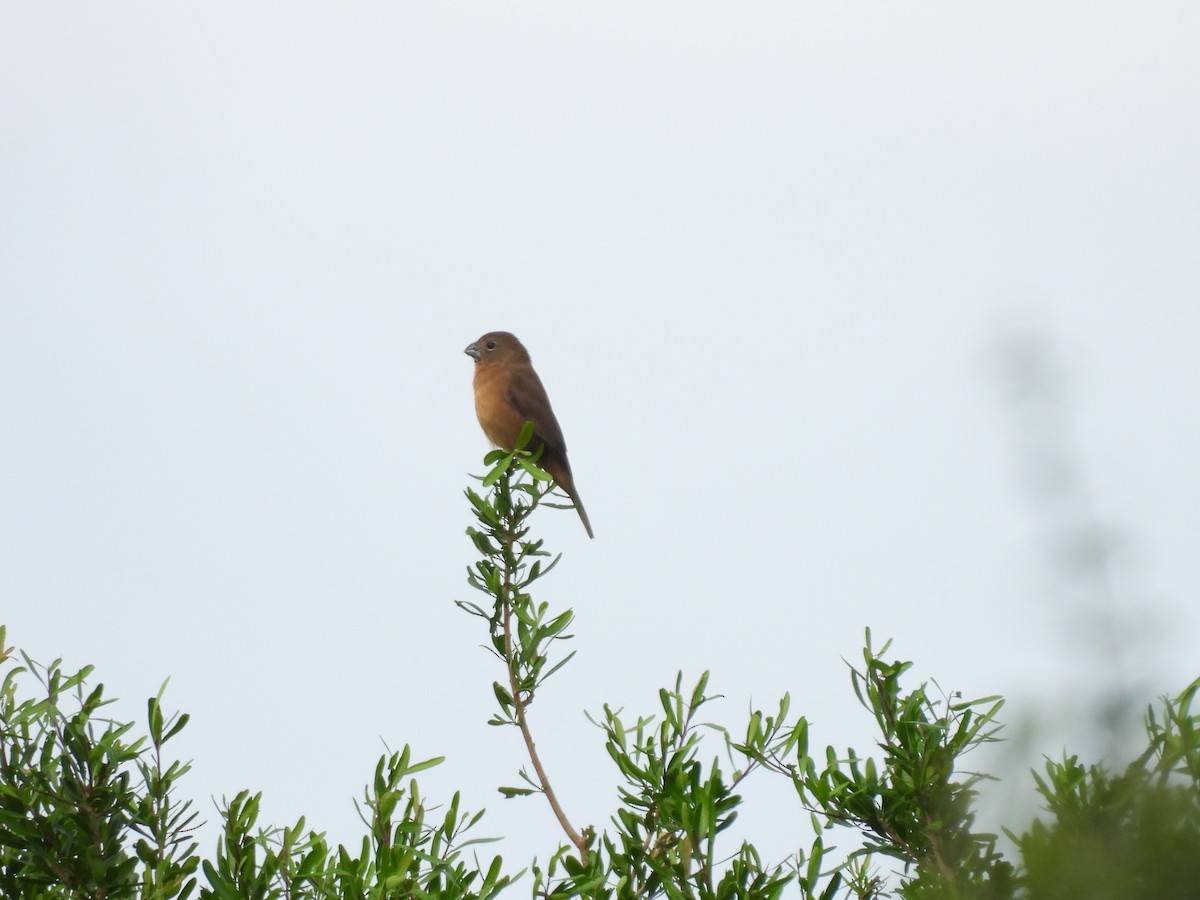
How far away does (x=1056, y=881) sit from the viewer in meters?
0.71

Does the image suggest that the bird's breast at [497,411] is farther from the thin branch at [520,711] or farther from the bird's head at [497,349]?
the thin branch at [520,711]

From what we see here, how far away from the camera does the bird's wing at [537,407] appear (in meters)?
7.84

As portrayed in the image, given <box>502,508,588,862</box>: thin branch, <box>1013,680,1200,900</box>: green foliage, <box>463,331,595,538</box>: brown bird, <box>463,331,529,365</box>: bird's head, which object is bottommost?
<box>1013,680,1200,900</box>: green foliage

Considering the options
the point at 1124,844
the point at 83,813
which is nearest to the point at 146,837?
the point at 83,813

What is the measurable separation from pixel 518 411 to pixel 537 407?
0.13 metres

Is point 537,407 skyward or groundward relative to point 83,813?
skyward

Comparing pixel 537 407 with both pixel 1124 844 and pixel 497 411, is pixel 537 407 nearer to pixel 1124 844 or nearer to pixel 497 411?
pixel 497 411

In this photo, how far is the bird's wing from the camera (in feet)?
25.7

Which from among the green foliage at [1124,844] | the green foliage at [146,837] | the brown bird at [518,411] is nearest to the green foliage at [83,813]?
the green foliage at [146,837]

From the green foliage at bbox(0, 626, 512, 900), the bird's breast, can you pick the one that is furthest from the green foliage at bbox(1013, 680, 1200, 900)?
the bird's breast

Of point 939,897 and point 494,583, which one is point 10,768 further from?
point 939,897

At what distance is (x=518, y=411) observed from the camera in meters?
7.98

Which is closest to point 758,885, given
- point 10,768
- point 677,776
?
point 677,776

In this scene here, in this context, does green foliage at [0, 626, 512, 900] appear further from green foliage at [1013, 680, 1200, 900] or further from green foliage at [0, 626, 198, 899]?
green foliage at [1013, 680, 1200, 900]
